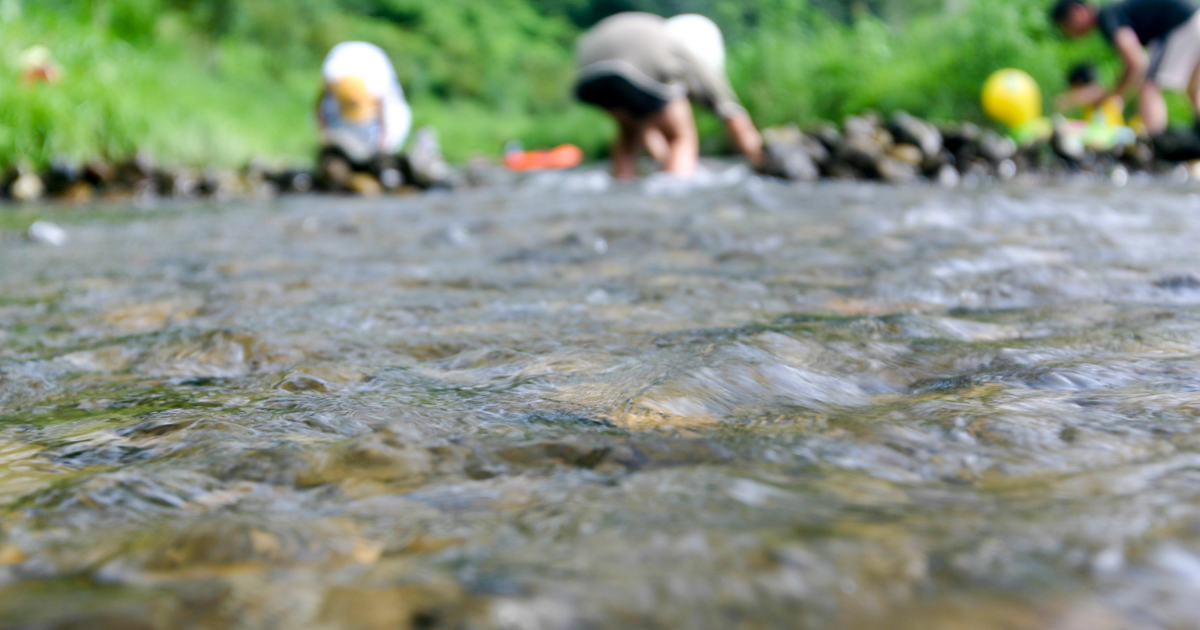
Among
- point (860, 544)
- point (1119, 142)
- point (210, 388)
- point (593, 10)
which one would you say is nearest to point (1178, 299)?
point (860, 544)

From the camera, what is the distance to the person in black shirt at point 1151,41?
269 inches

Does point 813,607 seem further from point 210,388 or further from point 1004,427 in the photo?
point 210,388

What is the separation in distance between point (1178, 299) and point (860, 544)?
4.12 ft

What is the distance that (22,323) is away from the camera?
1586 millimetres

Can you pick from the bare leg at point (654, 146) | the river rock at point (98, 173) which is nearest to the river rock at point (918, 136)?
the bare leg at point (654, 146)

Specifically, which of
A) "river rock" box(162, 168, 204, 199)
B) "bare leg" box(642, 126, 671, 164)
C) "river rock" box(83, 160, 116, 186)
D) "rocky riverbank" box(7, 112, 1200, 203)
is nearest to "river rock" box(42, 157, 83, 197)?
"rocky riverbank" box(7, 112, 1200, 203)

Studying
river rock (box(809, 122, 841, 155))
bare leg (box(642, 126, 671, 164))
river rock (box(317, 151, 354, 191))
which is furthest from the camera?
bare leg (box(642, 126, 671, 164))

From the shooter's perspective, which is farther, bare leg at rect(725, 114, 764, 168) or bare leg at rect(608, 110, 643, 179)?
bare leg at rect(608, 110, 643, 179)

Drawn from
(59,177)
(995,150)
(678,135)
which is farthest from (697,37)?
(59,177)

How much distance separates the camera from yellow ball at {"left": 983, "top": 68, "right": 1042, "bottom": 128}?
328 inches

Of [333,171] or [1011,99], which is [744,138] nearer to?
[333,171]

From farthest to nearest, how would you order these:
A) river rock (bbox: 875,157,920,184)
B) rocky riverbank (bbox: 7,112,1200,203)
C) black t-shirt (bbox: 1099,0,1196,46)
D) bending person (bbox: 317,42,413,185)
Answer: bending person (bbox: 317,42,413,185) < black t-shirt (bbox: 1099,0,1196,46) < rocky riverbank (bbox: 7,112,1200,203) < river rock (bbox: 875,157,920,184)

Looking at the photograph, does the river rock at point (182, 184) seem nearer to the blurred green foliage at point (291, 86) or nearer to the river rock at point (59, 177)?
the river rock at point (59, 177)

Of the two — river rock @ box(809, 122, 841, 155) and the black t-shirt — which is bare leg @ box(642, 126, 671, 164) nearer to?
river rock @ box(809, 122, 841, 155)
